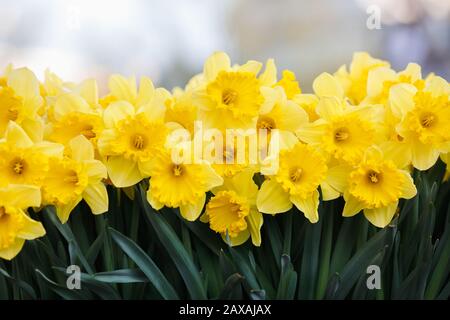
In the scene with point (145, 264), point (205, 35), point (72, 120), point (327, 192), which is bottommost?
point (145, 264)

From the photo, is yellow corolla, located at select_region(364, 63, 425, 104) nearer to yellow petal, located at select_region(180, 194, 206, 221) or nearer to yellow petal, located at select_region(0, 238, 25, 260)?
yellow petal, located at select_region(180, 194, 206, 221)

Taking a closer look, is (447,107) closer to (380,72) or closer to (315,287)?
(380,72)

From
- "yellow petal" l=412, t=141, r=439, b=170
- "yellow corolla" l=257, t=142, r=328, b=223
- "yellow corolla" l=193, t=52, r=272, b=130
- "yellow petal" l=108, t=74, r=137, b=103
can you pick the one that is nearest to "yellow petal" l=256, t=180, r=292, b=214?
"yellow corolla" l=257, t=142, r=328, b=223

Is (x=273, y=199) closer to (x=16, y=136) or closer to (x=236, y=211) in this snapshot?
(x=236, y=211)

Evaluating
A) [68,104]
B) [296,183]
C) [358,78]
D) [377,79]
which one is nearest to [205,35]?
[358,78]
